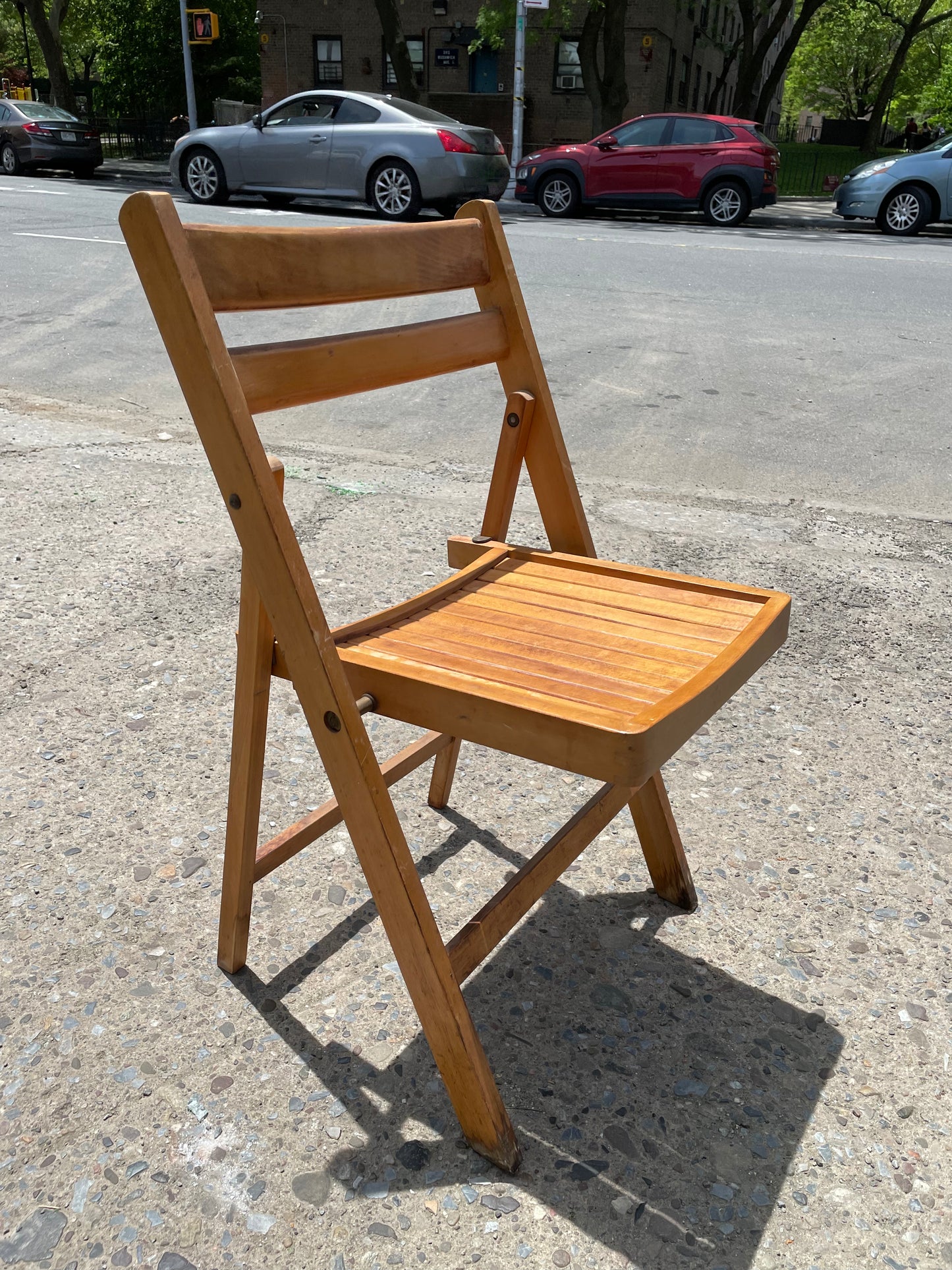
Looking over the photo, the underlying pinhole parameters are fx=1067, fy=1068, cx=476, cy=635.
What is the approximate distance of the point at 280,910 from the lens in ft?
6.92

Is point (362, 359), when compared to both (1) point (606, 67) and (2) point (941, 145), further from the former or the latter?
(1) point (606, 67)

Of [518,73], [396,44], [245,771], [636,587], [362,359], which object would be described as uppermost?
[396,44]

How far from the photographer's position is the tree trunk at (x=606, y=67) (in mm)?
21453

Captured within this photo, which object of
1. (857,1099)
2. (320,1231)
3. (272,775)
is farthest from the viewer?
(272,775)

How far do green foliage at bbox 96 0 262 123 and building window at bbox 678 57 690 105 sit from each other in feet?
43.9

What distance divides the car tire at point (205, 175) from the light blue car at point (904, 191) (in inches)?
321

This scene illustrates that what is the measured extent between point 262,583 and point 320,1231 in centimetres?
89

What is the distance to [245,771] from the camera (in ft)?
5.85

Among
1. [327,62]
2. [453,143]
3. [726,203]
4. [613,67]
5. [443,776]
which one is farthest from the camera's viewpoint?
[327,62]

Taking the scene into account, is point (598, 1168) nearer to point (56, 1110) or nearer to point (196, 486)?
point (56, 1110)

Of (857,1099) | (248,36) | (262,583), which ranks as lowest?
(857,1099)

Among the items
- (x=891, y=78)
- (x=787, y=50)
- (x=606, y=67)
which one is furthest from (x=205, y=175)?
(x=891, y=78)

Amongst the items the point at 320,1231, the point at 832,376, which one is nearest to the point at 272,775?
the point at 320,1231

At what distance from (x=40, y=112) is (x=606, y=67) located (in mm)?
11087
